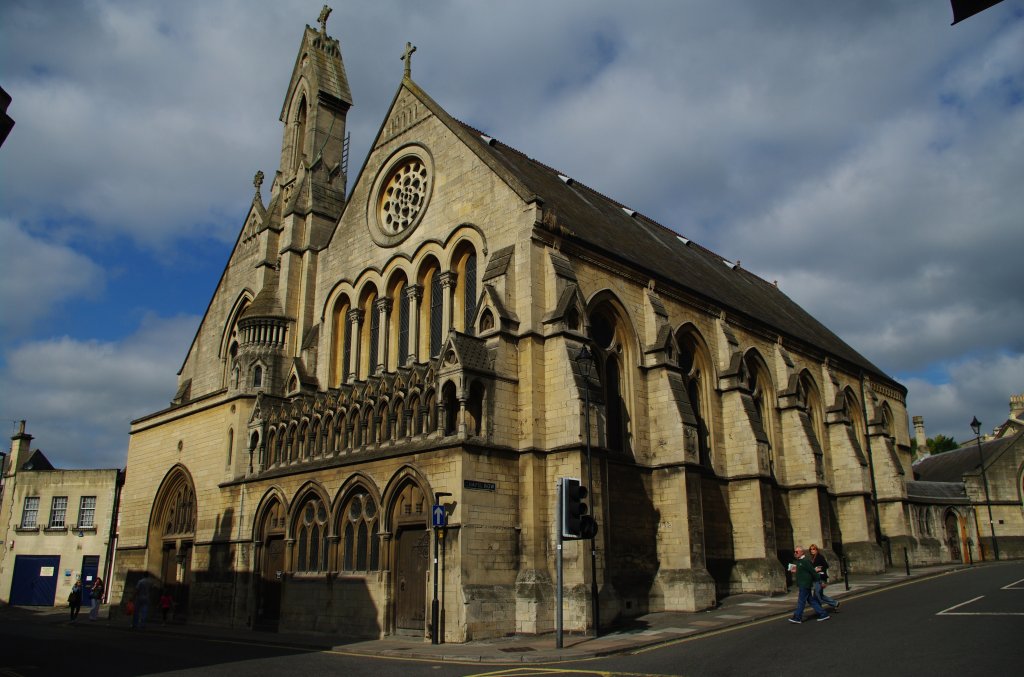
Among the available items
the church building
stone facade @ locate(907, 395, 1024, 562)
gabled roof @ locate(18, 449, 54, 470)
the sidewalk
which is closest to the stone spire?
stone facade @ locate(907, 395, 1024, 562)

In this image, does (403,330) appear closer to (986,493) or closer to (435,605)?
(435,605)

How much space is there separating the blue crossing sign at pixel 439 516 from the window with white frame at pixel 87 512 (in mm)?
32617

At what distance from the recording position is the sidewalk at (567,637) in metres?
15.1

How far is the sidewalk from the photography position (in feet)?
49.5

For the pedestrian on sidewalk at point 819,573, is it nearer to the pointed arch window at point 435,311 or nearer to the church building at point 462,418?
the church building at point 462,418

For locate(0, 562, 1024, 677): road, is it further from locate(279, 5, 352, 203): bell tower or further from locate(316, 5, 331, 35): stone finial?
locate(316, 5, 331, 35): stone finial

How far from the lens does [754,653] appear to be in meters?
12.8

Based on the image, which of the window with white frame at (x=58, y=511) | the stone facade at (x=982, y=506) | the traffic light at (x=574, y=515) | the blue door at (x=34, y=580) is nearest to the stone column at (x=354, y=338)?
the traffic light at (x=574, y=515)

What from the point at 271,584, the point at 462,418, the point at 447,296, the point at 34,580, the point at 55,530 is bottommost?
the point at 34,580

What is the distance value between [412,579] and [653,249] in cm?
1670

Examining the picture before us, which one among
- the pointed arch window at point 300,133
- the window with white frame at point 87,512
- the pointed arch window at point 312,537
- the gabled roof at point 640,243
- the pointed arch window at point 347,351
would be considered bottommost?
the pointed arch window at point 312,537

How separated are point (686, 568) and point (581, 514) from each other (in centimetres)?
715

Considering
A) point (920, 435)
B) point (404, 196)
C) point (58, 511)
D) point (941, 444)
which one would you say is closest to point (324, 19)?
point (404, 196)

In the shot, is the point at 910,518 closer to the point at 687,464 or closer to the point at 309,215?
the point at 687,464
